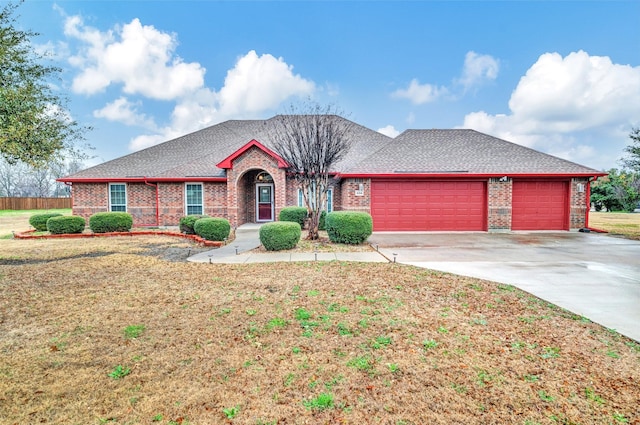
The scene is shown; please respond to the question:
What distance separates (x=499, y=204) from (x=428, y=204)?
126 inches

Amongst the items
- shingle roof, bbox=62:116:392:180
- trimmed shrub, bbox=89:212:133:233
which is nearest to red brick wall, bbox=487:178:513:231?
shingle roof, bbox=62:116:392:180

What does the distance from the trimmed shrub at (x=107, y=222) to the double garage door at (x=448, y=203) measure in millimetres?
10907

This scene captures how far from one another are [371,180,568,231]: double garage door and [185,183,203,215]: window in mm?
8642

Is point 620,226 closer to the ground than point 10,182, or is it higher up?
closer to the ground

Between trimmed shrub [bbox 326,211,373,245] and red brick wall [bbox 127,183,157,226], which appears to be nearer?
trimmed shrub [bbox 326,211,373,245]

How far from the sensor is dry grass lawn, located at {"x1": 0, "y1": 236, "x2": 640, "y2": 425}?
8.01 ft

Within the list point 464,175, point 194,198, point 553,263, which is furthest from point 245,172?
point 553,263

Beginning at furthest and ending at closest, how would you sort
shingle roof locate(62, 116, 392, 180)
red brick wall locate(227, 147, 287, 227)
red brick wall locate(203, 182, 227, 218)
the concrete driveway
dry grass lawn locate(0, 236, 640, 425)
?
1. shingle roof locate(62, 116, 392, 180)
2. red brick wall locate(203, 182, 227, 218)
3. red brick wall locate(227, 147, 287, 227)
4. the concrete driveway
5. dry grass lawn locate(0, 236, 640, 425)

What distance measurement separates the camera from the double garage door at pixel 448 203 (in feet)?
46.8

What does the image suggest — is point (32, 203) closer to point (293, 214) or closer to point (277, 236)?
point (293, 214)

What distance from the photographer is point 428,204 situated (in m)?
14.3

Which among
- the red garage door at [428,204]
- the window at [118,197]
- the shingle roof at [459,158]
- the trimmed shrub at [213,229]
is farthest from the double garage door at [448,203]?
the window at [118,197]

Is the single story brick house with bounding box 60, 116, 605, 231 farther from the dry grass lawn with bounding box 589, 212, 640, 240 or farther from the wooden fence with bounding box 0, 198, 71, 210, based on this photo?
the wooden fence with bounding box 0, 198, 71, 210

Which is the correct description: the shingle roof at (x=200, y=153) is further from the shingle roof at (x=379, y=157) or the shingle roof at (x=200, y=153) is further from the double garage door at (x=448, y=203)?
the double garage door at (x=448, y=203)
